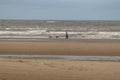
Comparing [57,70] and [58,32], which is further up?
[57,70]

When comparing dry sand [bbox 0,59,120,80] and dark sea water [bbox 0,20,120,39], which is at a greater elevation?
dry sand [bbox 0,59,120,80]

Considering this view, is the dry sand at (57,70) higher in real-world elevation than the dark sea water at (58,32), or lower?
higher

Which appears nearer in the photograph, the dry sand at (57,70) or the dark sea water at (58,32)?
the dry sand at (57,70)

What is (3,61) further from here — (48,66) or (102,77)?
(102,77)

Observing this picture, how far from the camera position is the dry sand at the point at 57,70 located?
404 inches

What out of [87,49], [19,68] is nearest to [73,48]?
[87,49]

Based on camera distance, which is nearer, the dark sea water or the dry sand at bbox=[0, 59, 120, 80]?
the dry sand at bbox=[0, 59, 120, 80]

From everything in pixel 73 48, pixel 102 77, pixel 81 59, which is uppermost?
pixel 102 77

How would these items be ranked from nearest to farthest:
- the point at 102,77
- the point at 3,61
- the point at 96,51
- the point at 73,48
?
the point at 102,77 < the point at 3,61 < the point at 96,51 < the point at 73,48

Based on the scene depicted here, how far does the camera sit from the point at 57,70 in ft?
37.8

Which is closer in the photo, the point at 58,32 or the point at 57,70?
the point at 57,70

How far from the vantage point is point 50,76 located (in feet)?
33.9

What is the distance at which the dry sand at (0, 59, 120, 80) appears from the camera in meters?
10.3

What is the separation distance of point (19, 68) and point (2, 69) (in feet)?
2.07
